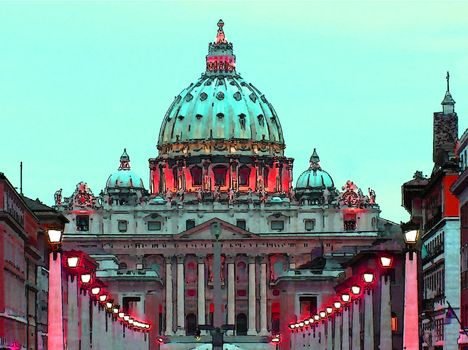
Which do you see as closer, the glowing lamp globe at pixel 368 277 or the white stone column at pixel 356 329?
the glowing lamp globe at pixel 368 277

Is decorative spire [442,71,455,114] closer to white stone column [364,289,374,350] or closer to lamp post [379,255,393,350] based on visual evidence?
white stone column [364,289,374,350]

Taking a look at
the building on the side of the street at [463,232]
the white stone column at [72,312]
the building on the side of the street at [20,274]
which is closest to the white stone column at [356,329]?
the building on the side of the street at [463,232]

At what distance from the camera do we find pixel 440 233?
293ft

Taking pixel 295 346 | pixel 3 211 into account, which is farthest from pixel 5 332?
pixel 295 346

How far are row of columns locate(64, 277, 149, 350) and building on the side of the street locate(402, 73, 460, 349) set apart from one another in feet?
39.2

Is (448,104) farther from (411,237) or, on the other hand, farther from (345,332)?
(411,237)

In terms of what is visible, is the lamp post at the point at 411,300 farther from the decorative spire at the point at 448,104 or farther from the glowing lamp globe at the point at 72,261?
the decorative spire at the point at 448,104

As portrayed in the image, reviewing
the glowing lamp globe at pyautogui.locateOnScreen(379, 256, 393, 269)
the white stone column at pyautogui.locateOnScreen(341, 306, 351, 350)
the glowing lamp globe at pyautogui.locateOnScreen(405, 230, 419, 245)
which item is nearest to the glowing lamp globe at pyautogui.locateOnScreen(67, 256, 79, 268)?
the glowing lamp globe at pyautogui.locateOnScreen(379, 256, 393, 269)

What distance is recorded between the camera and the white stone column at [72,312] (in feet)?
220

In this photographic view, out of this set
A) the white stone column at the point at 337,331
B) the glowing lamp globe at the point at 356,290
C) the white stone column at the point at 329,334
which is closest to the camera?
the glowing lamp globe at the point at 356,290

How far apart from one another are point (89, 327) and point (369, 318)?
13.4 m

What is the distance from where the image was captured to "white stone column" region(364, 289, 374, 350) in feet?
249

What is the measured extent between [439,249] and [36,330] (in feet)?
88.4

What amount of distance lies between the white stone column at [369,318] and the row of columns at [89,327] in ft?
31.3
